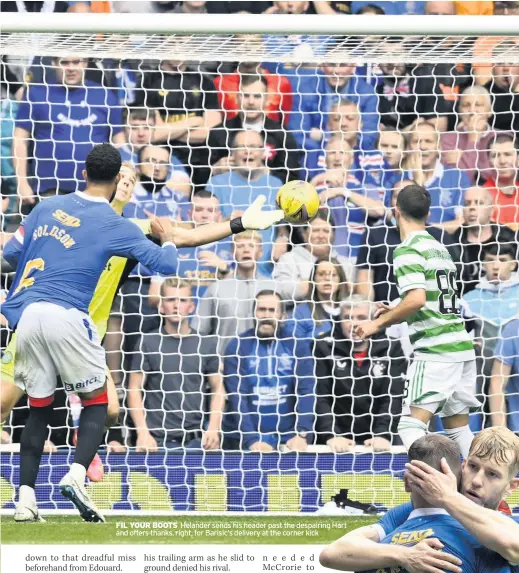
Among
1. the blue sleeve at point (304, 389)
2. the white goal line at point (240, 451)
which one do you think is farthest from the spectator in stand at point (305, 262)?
the white goal line at point (240, 451)

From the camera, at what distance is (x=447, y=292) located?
6992 millimetres

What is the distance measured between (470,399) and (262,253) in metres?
2.51

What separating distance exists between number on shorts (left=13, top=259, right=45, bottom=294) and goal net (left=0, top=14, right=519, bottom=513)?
5.84 feet

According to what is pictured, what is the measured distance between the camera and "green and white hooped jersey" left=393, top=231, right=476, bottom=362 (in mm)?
6879

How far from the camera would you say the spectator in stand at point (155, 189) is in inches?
352

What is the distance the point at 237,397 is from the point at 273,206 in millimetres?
1522

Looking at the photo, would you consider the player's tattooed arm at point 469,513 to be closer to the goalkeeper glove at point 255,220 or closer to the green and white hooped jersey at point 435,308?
the goalkeeper glove at point 255,220

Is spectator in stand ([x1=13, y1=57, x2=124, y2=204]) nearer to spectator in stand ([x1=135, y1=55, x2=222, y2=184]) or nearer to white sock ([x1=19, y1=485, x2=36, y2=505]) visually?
spectator in stand ([x1=135, y1=55, x2=222, y2=184])

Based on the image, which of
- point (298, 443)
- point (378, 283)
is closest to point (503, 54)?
point (378, 283)

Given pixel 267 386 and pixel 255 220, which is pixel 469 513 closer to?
pixel 255 220

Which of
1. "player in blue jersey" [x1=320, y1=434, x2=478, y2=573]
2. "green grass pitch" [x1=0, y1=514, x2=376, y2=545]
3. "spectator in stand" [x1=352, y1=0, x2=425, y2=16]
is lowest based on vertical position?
"green grass pitch" [x1=0, y1=514, x2=376, y2=545]

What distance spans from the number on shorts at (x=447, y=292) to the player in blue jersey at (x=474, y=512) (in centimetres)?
260

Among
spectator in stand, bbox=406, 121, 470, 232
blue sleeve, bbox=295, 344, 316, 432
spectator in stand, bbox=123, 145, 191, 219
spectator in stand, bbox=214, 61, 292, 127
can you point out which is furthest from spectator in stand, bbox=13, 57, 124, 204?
spectator in stand, bbox=406, 121, 470, 232

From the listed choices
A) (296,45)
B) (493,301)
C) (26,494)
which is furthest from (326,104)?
(26,494)
